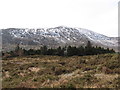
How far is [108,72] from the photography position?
1850cm

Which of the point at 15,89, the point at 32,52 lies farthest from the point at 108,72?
the point at 32,52

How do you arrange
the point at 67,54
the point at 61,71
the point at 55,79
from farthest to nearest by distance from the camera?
1. the point at 67,54
2. the point at 61,71
3. the point at 55,79

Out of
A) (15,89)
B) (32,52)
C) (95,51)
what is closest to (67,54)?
(95,51)

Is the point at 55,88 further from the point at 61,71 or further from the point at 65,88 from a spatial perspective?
the point at 61,71

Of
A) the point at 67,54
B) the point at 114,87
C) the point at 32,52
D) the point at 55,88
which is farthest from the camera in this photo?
the point at 32,52

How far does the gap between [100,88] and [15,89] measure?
6015mm

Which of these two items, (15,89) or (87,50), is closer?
(15,89)

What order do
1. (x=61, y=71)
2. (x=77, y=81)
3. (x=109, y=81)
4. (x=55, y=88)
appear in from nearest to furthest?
1. (x=55, y=88)
2. (x=109, y=81)
3. (x=77, y=81)
4. (x=61, y=71)

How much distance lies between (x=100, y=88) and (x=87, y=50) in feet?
147

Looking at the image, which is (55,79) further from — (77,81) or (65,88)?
(65,88)

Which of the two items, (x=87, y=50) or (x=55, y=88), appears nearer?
(x=55, y=88)

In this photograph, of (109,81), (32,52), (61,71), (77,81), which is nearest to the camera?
(109,81)

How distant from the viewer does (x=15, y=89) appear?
49.5ft

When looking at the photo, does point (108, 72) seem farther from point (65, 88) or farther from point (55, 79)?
point (65, 88)
